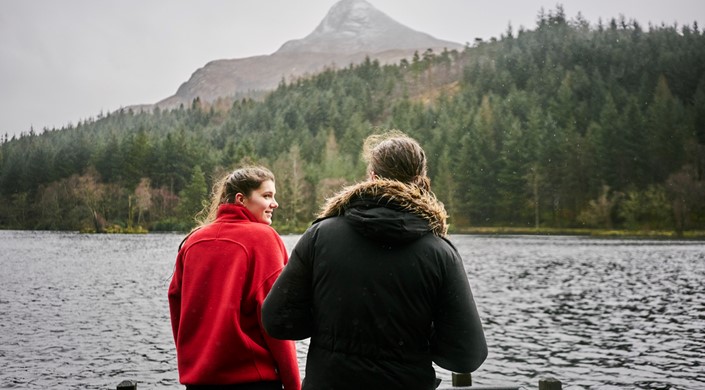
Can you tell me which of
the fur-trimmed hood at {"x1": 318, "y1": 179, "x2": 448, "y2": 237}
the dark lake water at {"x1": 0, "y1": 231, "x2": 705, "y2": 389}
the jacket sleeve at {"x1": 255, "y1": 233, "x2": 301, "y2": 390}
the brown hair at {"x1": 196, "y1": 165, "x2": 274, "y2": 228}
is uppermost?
the brown hair at {"x1": 196, "y1": 165, "x2": 274, "y2": 228}

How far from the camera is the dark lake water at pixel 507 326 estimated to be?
13.7m

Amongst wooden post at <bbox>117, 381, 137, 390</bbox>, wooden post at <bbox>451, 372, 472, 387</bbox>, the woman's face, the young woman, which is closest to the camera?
the young woman

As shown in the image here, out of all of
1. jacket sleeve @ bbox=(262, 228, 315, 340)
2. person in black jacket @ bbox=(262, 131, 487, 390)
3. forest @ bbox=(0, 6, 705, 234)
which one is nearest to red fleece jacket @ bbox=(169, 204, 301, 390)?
jacket sleeve @ bbox=(262, 228, 315, 340)

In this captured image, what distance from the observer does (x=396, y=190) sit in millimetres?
2785

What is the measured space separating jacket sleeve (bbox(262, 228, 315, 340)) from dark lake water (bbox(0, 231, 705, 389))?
10.2 metres

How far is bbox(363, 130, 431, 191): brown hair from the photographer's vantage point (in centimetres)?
297

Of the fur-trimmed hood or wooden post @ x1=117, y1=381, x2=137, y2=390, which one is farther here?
wooden post @ x1=117, y1=381, x2=137, y2=390

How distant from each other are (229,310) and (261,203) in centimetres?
68

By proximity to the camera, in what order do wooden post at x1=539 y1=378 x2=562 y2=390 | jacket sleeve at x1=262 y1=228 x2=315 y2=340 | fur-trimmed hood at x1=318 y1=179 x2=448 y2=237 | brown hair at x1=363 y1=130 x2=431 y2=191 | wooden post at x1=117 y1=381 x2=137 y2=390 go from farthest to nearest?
wooden post at x1=539 y1=378 x2=562 y2=390, wooden post at x1=117 y1=381 x2=137 y2=390, brown hair at x1=363 y1=130 x2=431 y2=191, jacket sleeve at x1=262 y1=228 x2=315 y2=340, fur-trimmed hood at x1=318 y1=179 x2=448 y2=237

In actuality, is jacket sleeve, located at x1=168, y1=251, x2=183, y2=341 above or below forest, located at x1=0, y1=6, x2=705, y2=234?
below

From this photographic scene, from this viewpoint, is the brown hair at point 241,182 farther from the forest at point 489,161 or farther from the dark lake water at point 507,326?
the forest at point 489,161

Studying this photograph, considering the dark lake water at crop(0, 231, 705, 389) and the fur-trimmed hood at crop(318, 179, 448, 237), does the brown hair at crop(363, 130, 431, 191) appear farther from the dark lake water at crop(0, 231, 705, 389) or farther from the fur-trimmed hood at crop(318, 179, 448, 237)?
the dark lake water at crop(0, 231, 705, 389)

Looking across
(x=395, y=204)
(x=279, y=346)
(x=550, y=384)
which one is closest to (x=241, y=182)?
(x=279, y=346)

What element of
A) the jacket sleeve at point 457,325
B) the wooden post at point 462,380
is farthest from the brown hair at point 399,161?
the wooden post at point 462,380
